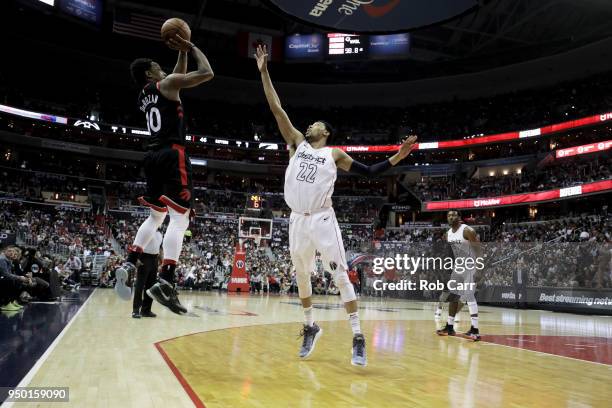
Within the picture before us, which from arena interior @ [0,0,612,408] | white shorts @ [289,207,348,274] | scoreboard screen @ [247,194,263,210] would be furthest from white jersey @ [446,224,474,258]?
scoreboard screen @ [247,194,263,210]

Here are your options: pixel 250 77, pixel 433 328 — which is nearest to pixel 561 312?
pixel 433 328

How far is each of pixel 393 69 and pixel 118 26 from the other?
22493 mm

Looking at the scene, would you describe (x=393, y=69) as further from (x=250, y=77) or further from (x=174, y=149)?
(x=174, y=149)

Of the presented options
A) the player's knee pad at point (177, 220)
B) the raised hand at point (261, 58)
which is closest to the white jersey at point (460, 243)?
the raised hand at point (261, 58)

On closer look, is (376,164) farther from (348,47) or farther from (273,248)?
(348,47)

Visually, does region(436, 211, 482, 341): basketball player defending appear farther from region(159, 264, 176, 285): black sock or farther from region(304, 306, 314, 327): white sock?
region(159, 264, 176, 285): black sock

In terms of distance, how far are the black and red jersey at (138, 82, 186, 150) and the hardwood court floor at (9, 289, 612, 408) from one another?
2.03 meters

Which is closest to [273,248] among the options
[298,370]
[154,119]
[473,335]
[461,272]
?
[461,272]

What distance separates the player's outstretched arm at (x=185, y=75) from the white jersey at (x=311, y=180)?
1148 mm

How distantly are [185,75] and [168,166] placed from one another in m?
0.87

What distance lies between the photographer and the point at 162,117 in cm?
479

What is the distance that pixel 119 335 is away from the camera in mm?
5621

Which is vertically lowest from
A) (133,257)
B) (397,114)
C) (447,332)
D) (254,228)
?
(447,332)

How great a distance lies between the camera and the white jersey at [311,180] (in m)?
4.56
